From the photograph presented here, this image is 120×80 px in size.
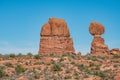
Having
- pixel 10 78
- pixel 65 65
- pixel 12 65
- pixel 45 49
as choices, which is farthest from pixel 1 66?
pixel 45 49

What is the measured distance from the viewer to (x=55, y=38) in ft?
214

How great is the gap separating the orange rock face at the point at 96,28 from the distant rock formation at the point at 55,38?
5.61 m

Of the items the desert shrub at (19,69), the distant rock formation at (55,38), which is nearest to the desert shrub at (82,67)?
the desert shrub at (19,69)

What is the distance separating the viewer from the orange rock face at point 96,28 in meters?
69.1

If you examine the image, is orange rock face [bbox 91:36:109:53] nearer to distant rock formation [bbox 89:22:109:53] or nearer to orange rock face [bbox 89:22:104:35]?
distant rock formation [bbox 89:22:109:53]

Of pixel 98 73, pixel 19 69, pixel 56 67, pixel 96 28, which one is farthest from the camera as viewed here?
pixel 96 28

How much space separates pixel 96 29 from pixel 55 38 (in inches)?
356

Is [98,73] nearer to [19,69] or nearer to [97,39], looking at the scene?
[19,69]

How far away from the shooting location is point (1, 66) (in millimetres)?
37156

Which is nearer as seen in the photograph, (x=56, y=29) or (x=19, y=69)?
(x=19, y=69)

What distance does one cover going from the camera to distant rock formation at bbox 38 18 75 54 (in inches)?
2527

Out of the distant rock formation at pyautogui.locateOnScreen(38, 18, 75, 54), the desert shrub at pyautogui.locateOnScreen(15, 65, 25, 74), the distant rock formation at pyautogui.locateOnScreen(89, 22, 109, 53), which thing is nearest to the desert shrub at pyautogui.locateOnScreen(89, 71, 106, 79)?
the desert shrub at pyautogui.locateOnScreen(15, 65, 25, 74)

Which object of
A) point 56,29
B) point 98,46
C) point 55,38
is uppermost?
point 56,29

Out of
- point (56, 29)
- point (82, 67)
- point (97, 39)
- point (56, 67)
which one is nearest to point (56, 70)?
point (56, 67)
